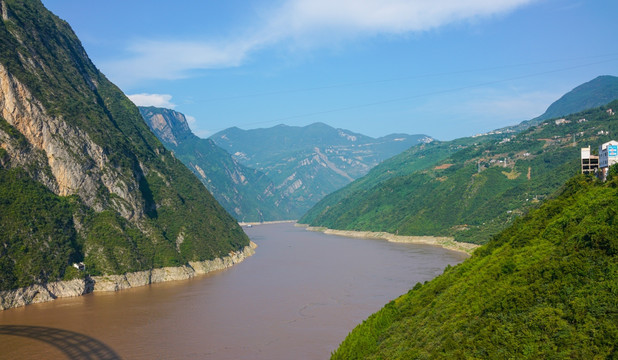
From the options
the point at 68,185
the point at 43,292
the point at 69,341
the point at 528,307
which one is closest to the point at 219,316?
the point at 69,341

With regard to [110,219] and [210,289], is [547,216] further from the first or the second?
[110,219]

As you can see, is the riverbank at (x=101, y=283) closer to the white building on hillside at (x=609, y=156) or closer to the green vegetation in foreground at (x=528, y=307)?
the green vegetation in foreground at (x=528, y=307)

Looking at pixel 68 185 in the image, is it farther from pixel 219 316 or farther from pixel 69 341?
pixel 69 341

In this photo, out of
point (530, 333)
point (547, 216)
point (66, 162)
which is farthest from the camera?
point (66, 162)

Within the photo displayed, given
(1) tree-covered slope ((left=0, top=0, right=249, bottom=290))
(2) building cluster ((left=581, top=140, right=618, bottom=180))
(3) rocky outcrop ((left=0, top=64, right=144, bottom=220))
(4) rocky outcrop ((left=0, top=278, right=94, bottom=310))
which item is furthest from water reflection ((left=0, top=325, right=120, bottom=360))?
(2) building cluster ((left=581, top=140, right=618, bottom=180))

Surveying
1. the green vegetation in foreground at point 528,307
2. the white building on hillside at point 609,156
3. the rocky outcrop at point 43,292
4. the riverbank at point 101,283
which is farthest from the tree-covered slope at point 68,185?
the white building on hillside at point 609,156

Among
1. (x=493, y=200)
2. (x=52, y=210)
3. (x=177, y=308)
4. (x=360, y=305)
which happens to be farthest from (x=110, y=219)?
(x=493, y=200)
